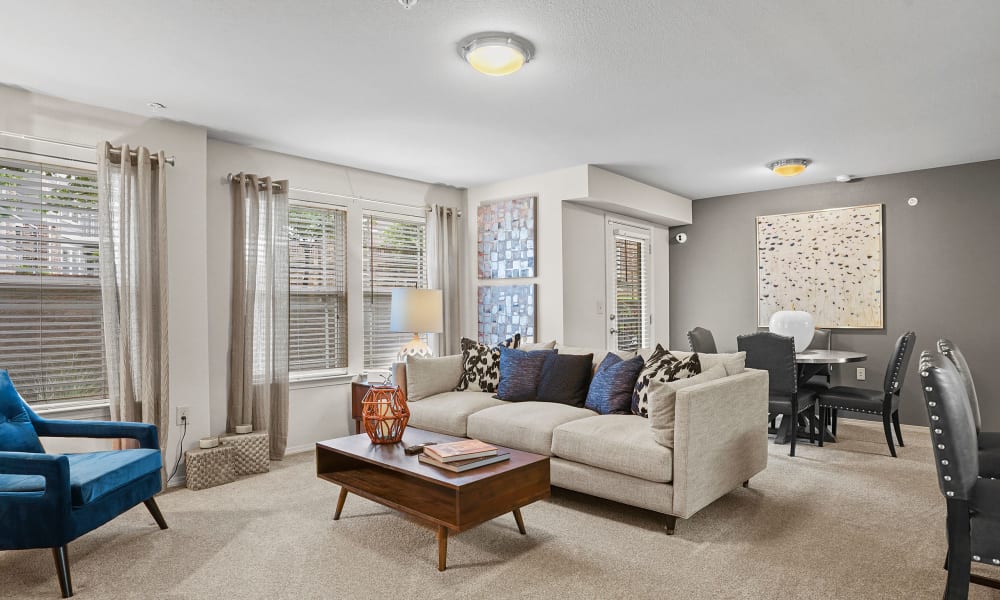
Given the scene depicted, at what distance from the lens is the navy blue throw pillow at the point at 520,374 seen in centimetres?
402

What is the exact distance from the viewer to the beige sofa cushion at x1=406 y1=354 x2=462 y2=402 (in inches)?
168

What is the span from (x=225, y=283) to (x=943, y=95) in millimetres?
4890

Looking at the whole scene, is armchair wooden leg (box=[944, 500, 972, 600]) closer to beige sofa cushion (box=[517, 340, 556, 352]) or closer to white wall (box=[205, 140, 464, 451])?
beige sofa cushion (box=[517, 340, 556, 352])

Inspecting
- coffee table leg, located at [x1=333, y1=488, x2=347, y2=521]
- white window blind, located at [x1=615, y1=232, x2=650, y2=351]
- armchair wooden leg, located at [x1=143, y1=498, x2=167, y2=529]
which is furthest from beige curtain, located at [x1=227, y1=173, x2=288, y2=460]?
white window blind, located at [x1=615, y1=232, x2=650, y2=351]

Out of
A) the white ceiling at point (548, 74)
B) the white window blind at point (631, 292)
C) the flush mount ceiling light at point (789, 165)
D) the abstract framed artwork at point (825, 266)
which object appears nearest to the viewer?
the white ceiling at point (548, 74)

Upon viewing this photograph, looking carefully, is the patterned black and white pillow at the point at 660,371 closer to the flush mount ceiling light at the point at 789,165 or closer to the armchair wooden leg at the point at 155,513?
the flush mount ceiling light at the point at 789,165

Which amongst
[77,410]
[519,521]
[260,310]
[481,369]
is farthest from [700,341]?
[77,410]

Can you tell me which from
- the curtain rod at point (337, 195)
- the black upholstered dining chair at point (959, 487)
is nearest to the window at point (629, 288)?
the curtain rod at point (337, 195)

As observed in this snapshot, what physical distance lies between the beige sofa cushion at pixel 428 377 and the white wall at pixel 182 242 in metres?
1.41

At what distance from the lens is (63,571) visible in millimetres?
2260

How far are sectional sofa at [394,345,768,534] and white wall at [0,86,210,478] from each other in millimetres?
1629

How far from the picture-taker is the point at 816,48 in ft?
9.01

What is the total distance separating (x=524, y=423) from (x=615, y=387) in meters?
0.64

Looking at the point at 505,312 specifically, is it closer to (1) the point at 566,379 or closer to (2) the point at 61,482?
(1) the point at 566,379
